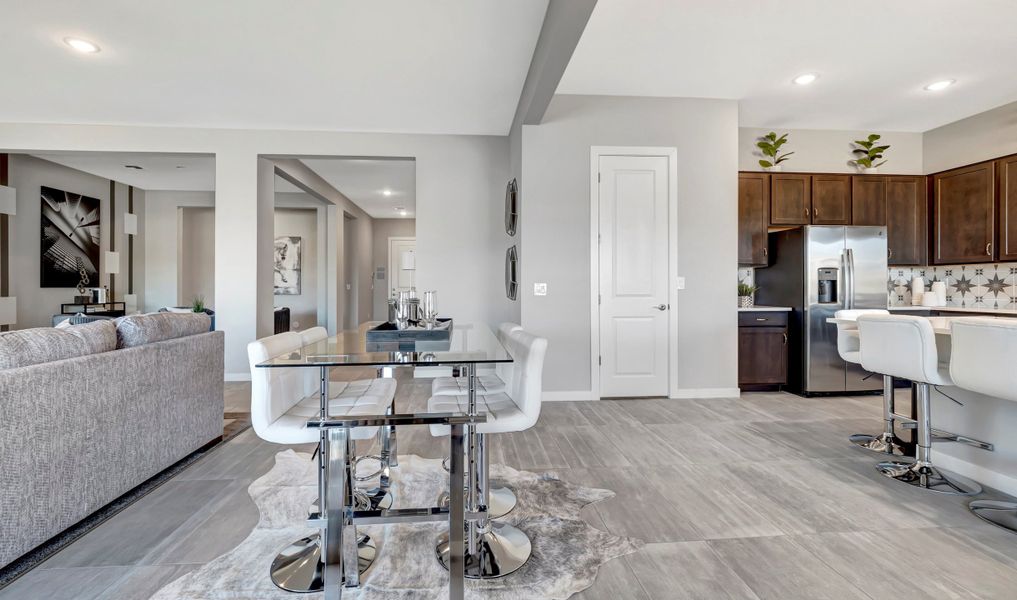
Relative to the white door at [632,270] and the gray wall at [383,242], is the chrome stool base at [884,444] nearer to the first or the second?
the white door at [632,270]

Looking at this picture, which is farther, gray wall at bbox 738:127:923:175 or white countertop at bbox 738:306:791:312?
gray wall at bbox 738:127:923:175

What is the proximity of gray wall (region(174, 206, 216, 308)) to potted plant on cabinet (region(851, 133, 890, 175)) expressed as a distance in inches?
364

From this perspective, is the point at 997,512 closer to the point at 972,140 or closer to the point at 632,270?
the point at 632,270

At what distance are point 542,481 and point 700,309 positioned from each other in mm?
2531

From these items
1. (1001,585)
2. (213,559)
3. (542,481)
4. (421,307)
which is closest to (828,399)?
(1001,585)

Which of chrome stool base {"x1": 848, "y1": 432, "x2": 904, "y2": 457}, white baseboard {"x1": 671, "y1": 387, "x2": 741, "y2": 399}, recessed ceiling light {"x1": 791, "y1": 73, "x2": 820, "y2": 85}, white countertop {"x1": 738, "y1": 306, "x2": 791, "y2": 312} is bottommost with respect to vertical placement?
chrome stool base {"x1": 848, "y1": 432, "x2": 904, "y2": 457}

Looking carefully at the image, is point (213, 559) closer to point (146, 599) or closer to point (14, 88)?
point (146, 599)

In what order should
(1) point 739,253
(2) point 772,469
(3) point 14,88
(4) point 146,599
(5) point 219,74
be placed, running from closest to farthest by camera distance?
(4) point 146,599
(2) point 772,469
(5) point 219,74
(3) point 14,88
(1) point 739,253

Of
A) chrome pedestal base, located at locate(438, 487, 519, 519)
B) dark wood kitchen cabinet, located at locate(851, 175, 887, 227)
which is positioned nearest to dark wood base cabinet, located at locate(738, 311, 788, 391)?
dark wood kitchen cabinet, located at locate(851, 175, 887, 227)

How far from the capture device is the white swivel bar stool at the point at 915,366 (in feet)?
7.27

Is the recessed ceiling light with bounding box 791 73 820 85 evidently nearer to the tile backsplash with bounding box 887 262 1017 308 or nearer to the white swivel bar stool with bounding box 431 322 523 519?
the tile backsplash with bounding box 887 262 1017 308

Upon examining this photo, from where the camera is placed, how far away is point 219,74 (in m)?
3.38

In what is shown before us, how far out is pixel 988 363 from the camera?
6.15 feet

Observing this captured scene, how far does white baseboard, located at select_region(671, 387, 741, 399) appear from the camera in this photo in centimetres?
413
